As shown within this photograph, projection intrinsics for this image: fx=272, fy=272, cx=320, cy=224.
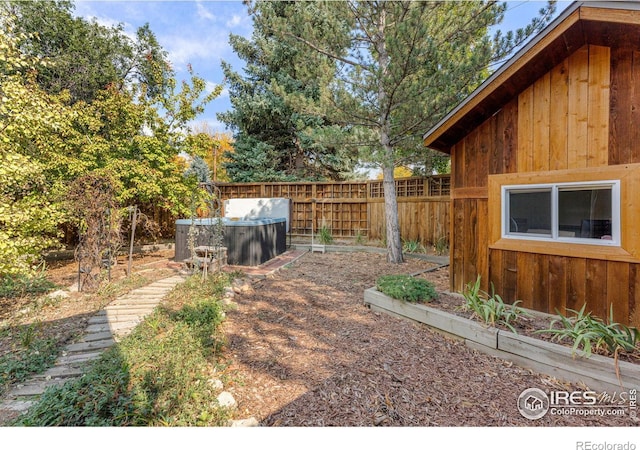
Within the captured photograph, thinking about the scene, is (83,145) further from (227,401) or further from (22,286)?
(227,401)

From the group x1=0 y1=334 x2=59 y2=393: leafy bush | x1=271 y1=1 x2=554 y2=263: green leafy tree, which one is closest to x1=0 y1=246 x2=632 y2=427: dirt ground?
x1=0 y1=334 x2=59 y2=393: leafy bush

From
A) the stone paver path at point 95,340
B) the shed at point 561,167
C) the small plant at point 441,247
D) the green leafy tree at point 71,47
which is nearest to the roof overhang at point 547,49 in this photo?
the shed at point 561,167

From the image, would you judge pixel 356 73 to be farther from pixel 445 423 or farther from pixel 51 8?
pixel 51 8

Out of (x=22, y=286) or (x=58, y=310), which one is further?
(x=22, y=286)

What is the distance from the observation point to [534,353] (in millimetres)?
2455

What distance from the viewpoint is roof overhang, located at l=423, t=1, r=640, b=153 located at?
8.62 ft

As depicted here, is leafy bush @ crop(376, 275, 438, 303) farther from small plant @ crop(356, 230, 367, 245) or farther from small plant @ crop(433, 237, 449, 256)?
small plant @ crop(356, 230, 367, 245)

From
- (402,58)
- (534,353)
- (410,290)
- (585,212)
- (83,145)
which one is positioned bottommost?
(534,353)

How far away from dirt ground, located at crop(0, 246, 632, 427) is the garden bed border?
0.28 feet

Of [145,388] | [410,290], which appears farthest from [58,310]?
[410,290]

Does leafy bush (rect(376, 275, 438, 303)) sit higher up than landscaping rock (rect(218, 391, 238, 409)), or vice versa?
leafy bush (rect(376, 275, 438, 303))

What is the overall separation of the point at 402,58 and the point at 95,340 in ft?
20.8

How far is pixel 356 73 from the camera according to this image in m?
6.01

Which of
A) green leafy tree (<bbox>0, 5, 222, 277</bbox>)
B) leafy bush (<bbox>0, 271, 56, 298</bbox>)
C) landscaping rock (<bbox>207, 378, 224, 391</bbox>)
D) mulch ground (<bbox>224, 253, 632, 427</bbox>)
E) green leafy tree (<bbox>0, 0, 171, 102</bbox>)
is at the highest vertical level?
green leafy tree (<bbox>0, 0, 171, 102</bbox>)
